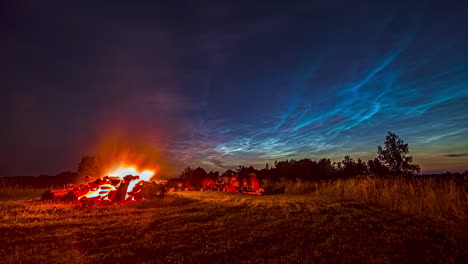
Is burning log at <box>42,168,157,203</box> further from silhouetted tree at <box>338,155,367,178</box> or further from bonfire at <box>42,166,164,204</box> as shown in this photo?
silhouetted tree at <box>338,155,367,178</box>

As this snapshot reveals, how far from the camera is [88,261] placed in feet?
13.2

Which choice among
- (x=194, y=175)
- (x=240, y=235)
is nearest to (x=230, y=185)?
(x=194, y=175)

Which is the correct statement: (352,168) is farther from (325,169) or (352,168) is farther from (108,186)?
(108,186)

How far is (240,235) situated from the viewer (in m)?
5.69

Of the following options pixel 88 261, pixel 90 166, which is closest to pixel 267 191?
pixel 88 261

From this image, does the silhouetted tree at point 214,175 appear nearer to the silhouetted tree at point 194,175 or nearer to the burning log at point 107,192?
the silhouetted tree at point 194,175

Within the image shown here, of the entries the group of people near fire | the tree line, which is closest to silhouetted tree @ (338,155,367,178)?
the tree line

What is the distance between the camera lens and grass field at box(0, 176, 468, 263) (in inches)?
167

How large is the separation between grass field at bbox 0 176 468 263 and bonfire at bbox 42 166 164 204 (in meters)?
2.75

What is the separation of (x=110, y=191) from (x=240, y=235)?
1045 cm

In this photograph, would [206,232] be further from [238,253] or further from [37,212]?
[37,212]

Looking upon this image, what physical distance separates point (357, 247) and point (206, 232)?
12.5 feet

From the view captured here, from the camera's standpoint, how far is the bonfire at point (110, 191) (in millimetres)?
11953

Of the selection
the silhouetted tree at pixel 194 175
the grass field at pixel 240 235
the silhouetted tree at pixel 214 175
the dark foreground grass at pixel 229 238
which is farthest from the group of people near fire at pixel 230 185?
the dark foreground grass at pixel 229 238
